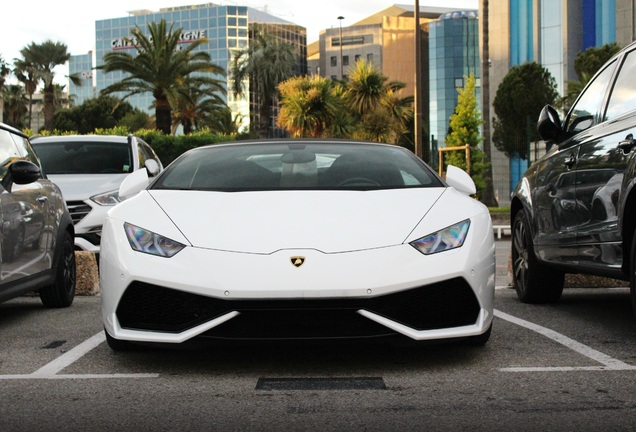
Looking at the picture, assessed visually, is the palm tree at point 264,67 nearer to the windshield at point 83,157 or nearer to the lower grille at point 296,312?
the windshield at point 83,157

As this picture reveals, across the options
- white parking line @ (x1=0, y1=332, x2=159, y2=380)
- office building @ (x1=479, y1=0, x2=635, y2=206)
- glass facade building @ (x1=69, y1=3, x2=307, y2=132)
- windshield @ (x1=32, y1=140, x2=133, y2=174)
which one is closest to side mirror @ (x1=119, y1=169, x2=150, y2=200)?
white parking line @ (x1=0, y1=332, x2=159, y2=380)

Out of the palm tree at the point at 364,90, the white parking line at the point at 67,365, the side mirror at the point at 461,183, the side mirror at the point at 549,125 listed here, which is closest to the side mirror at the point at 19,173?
the white parking line at the point at 67,365

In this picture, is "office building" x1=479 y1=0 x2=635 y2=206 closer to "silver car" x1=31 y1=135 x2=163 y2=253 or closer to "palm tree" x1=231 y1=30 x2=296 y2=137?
"palm tree" x1=231 y1=30 x2=296 y2=137

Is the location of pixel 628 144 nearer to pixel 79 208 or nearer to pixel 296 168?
pixel 296 168

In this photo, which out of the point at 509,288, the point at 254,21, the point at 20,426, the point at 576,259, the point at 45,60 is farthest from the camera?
the point at 254,21

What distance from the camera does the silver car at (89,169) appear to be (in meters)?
11.2

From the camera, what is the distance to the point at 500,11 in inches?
2598

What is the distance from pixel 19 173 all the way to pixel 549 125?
3765mm

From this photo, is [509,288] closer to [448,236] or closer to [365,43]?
[448,236]

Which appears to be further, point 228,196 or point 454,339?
point 228,196

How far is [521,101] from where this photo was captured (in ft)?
179

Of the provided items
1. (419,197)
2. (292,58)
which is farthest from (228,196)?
(292,58)

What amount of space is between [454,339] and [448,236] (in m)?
0.51

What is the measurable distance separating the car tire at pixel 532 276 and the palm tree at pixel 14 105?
249ft
